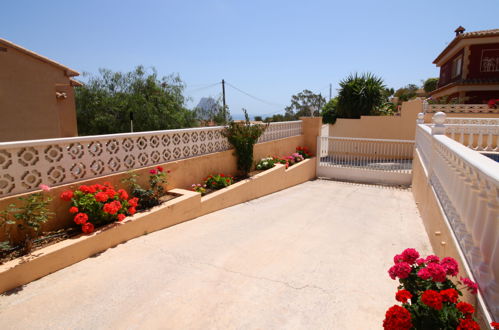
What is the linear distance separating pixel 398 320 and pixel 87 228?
348cm

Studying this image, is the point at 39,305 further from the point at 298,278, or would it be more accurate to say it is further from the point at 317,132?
the point at 317,132

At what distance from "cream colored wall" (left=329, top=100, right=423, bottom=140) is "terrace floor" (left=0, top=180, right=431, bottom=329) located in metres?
11.9

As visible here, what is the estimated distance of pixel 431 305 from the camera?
150cm

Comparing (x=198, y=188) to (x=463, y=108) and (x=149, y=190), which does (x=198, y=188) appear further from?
(x=463, y=108)

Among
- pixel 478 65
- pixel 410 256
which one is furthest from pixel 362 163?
pixel 478 65

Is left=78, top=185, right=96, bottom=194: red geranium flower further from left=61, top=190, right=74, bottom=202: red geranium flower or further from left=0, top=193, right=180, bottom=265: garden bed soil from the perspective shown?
left=0, top=193, right=180, bottom=265: garden bed soil

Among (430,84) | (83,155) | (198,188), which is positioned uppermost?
(430,84)

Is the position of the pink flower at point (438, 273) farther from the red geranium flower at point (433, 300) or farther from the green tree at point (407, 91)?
the green tree at point (407, 91)

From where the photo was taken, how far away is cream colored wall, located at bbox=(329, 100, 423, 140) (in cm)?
1518

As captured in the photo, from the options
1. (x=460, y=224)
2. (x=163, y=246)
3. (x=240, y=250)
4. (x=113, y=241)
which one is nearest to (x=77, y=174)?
(x=113, y=241)

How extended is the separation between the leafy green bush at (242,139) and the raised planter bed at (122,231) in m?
0.43

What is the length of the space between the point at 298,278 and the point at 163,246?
6.01 feet

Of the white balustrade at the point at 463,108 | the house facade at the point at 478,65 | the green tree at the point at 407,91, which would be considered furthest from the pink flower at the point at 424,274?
the green tree at the point at 407,91

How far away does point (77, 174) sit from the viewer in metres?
4.02
